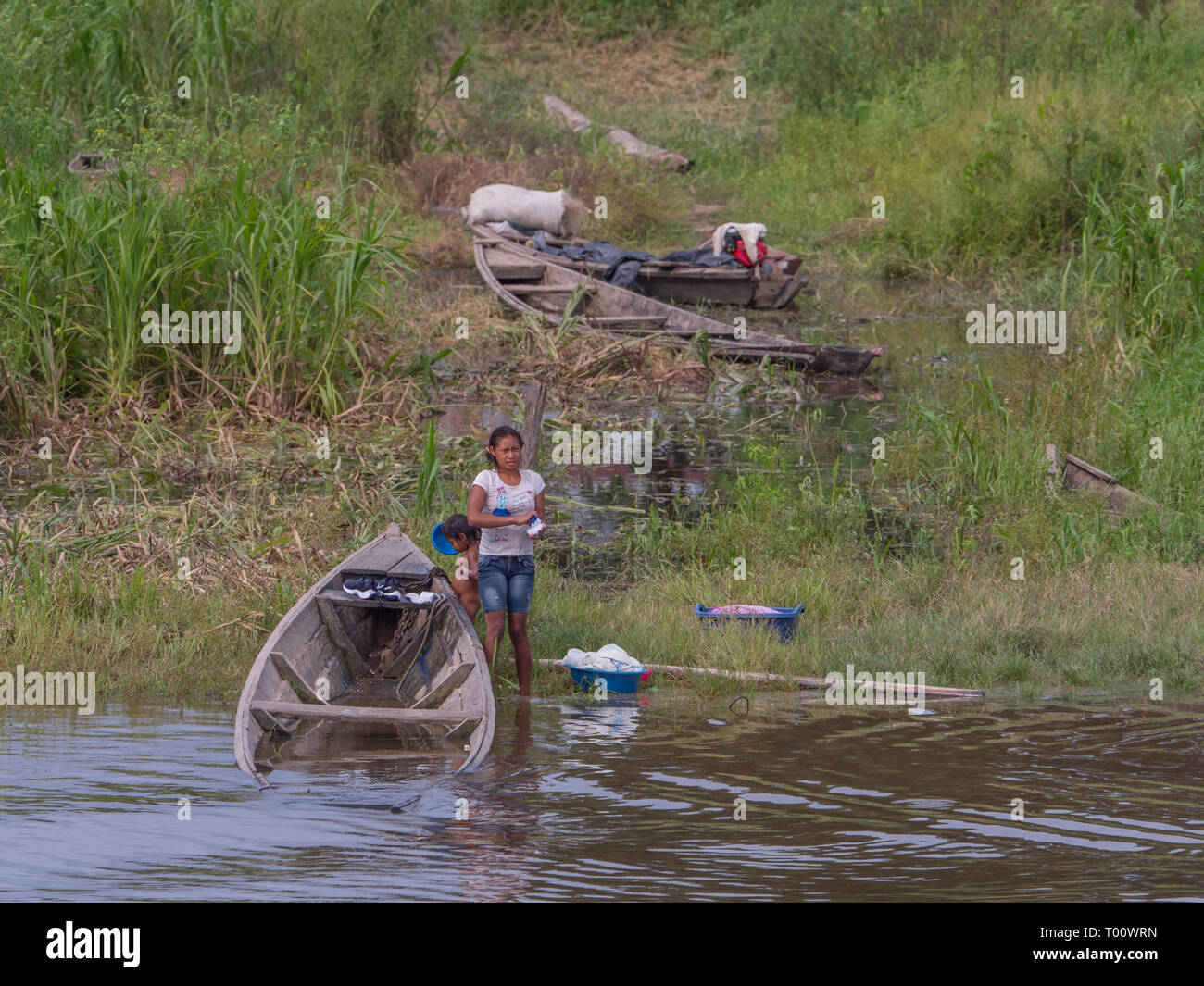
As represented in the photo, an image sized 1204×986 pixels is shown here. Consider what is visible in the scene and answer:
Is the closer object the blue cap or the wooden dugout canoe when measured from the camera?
the blue cap

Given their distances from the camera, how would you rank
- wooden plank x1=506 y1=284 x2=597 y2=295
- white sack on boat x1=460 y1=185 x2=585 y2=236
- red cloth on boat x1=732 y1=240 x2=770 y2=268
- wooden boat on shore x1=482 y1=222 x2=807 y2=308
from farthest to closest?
1. white sack on boat x1=460 y1=185 x2=585 y2=236
2. red cloth on boat x1=732 y1=240 x2=770 y2=268
3. wooden boat on shore x1=482 y1=222 x2=807 y2=308
4. wooden plank x1=506 y1=284 x2=597 y2=295

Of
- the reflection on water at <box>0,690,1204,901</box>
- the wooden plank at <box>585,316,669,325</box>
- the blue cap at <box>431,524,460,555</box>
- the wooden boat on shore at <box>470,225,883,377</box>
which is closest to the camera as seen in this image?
the reflection on water at <box>0,690,1204,901</box>

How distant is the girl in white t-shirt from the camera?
784 centimetres

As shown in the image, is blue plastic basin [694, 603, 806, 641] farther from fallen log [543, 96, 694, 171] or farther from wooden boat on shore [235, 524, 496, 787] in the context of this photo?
fallen log [543, 96, 694, 171]

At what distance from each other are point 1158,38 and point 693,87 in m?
11.0

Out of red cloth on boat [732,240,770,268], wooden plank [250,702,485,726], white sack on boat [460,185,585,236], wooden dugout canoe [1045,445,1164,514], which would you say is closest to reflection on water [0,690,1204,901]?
wooden plank [250,702,485,726]

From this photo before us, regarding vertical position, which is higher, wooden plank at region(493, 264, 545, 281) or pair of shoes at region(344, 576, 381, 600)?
wooden plank at region(493, 264, 545, 281)

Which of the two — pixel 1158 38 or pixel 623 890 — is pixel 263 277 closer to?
pixel 623 890

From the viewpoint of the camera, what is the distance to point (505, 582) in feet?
26.1

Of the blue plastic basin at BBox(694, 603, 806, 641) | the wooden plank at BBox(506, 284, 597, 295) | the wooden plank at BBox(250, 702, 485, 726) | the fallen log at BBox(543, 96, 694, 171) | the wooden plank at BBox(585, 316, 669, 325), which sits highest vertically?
the fallen log at BBox(543, 96, 694, 171)

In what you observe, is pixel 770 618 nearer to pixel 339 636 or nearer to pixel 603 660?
pixel 603 660

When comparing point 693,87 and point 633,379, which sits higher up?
point 693,87

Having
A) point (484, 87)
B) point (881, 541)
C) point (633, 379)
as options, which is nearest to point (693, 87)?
point (484, 87)
